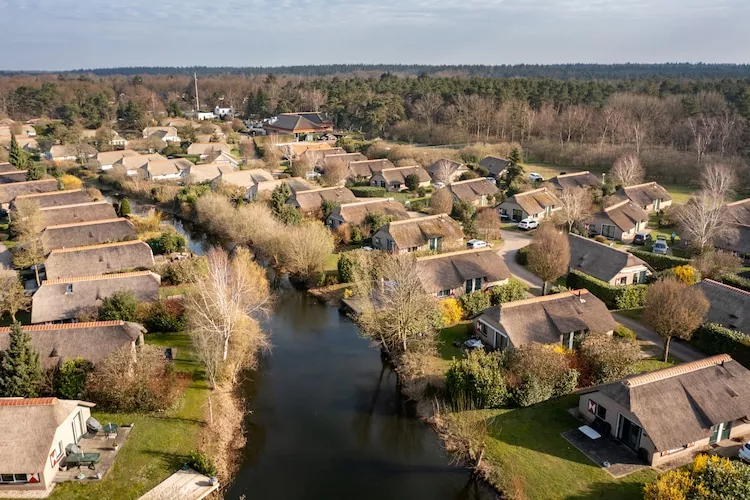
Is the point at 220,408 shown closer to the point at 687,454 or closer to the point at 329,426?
the point at 329,426

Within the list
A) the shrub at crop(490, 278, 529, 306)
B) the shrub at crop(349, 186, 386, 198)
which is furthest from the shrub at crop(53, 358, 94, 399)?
the shrub at crop(349, 186, 386, 198)

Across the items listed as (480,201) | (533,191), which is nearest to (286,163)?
(480,201)

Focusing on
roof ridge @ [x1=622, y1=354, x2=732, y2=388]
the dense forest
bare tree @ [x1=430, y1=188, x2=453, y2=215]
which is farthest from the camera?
the dense forest

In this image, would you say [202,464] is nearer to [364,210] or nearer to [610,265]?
[610,265]

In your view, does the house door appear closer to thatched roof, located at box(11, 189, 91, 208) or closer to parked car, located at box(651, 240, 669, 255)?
parked car, located at box(651, 240, 669, 255)

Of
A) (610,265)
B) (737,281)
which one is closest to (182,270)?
(610,265)
